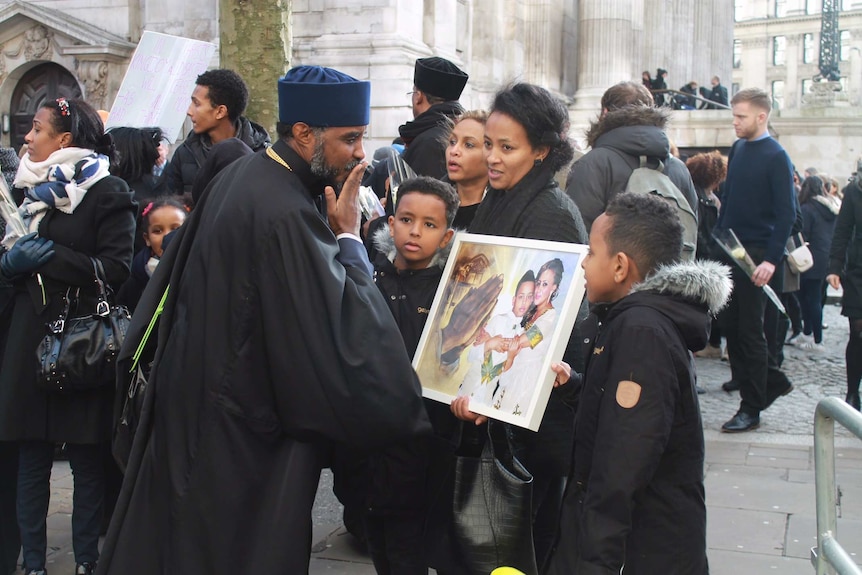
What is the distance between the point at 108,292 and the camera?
4.48 m

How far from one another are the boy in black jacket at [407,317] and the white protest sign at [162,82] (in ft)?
10.2

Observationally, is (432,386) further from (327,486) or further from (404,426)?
(327,486)

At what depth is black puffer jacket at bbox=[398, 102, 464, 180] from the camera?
548cm

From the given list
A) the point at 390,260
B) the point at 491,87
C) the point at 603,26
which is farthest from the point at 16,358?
the point at 603,26

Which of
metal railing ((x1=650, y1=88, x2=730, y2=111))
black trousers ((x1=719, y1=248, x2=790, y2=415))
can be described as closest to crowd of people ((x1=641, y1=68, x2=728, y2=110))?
metal railing ((x1=650, y1=88, x2=730, y2=111))

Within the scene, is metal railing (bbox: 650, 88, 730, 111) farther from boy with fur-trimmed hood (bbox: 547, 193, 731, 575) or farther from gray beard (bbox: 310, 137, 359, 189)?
gray beard (bbox: 310, 137, 359, 189)

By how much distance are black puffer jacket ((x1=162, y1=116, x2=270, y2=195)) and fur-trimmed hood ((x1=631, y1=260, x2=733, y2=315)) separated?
3003mm

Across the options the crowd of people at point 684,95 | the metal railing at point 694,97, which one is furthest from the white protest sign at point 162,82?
the metal railing at point 694,97

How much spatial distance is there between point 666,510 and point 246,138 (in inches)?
134

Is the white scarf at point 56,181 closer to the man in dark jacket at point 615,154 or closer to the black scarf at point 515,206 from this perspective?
the black scarf at point 515,206

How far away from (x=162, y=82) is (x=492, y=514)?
4.30m

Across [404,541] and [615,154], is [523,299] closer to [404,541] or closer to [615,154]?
[404,541]

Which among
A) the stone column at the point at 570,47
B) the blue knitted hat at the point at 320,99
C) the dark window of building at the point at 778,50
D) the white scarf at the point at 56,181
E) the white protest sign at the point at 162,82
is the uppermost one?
the dark window of building at the point at 778,50

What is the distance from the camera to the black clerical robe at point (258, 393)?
2.83 meters
